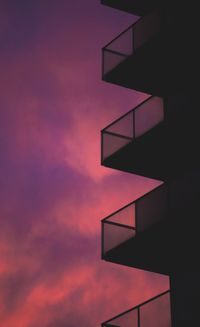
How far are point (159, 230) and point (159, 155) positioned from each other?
4571 millimetres

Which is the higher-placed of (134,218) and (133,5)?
(133,5)

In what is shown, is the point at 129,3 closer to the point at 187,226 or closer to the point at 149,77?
the point at 149,77

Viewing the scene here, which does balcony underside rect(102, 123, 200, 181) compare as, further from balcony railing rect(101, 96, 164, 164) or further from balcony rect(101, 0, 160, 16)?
balcony rect(101, 0, 160, 16)

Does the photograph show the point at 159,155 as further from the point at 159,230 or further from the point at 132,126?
the point at 159,230

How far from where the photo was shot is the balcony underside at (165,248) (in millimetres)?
28312

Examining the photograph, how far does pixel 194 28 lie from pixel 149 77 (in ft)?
10.6

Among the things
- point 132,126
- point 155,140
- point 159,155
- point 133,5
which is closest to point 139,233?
point 155,140

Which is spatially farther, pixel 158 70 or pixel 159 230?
pixel 158 70

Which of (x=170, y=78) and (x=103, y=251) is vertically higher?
(x=170, y=78)

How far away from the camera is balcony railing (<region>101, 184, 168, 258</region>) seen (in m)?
29.5

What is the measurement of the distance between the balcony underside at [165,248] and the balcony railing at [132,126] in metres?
4.00

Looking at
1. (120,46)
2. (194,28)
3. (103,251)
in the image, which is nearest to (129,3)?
(120,46)

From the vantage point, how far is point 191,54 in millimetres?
31594

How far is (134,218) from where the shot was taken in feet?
101
